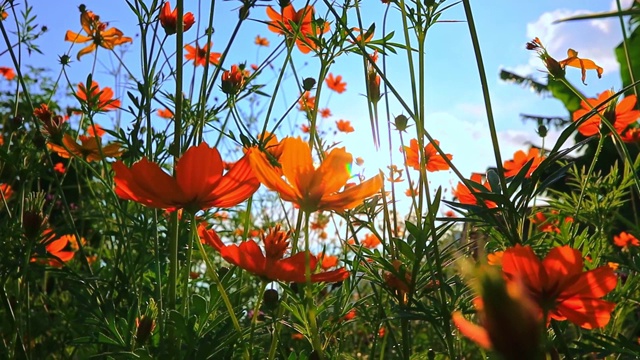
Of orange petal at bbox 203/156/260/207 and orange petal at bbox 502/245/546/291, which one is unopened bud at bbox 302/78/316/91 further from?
orange petal at bbox 502/245/546/291

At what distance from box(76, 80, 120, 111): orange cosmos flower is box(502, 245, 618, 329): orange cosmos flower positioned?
82 cm

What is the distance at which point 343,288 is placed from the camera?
73 centimetres

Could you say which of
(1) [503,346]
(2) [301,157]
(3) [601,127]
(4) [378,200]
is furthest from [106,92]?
(1) [503,346]

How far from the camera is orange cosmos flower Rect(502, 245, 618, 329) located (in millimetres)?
452

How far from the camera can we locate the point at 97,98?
3.58 feet

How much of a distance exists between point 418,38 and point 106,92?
0.68m

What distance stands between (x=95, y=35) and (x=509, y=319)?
1.39 metres

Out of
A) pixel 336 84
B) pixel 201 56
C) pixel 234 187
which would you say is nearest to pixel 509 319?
pixel 234 187

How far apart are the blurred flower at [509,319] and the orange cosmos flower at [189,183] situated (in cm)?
44

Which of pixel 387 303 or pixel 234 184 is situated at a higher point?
pixel 234 184

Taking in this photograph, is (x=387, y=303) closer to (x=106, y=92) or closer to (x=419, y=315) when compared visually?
(x=419, y=315)

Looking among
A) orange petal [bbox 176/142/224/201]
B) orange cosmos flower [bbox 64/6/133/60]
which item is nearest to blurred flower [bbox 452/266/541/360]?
orange petal [bbox 176/142/224/201]

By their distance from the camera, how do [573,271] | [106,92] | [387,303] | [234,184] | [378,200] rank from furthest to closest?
[106,92], [387,303], [378,200], [234,184], [573,271]

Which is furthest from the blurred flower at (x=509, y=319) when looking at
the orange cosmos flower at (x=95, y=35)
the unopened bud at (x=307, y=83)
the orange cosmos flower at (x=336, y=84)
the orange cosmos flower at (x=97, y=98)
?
the orange cosmos flower at (x=336, y=84)
